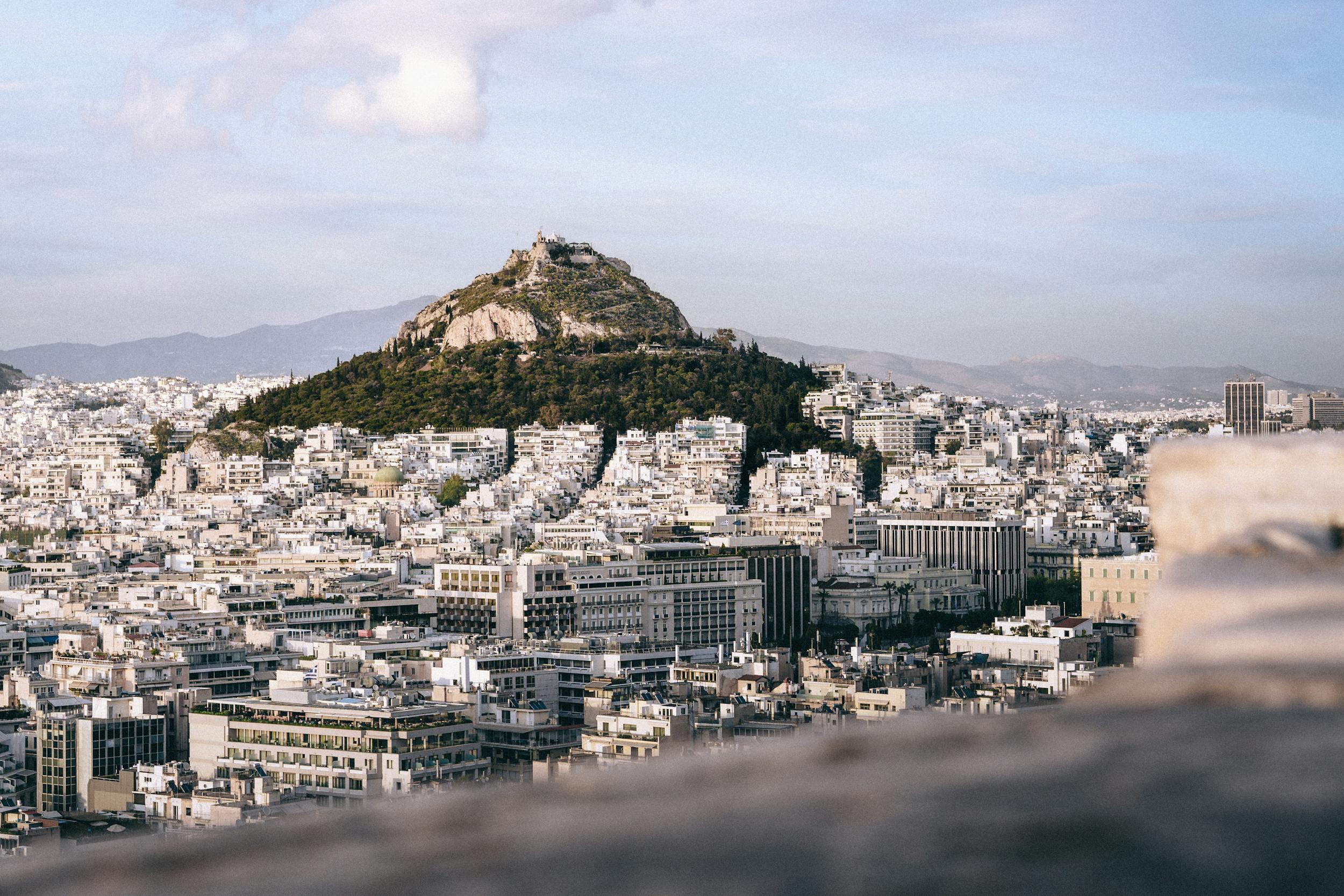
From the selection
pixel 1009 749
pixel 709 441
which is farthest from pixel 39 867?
pixel 709 441

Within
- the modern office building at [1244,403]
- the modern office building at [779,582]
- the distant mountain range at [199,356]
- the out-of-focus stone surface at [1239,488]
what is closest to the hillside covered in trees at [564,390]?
the modern office building at [1244,403]

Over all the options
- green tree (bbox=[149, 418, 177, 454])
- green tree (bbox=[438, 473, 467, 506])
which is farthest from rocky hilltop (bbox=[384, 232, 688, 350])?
green tree (bbox=[438, 473, 467, 506])

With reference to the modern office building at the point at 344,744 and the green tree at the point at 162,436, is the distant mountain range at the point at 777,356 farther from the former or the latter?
the modern office building at the point at 344,744

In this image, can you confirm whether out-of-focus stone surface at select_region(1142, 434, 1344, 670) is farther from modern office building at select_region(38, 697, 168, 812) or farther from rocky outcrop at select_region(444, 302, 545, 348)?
rocky outcrop at select_region(444, 302, 545, 348)

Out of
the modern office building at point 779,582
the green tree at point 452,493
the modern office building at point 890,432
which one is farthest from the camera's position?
the modern office building at point 890,432

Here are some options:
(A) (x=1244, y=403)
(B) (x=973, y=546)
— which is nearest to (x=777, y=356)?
(A) (x=1244, y=403)

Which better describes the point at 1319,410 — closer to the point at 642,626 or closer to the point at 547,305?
the point at 547,305

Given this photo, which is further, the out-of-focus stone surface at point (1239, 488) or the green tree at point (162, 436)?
the green tree at point (162, 436)

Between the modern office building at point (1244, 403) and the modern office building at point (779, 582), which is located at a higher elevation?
the modern office building at point (1244, 403)
